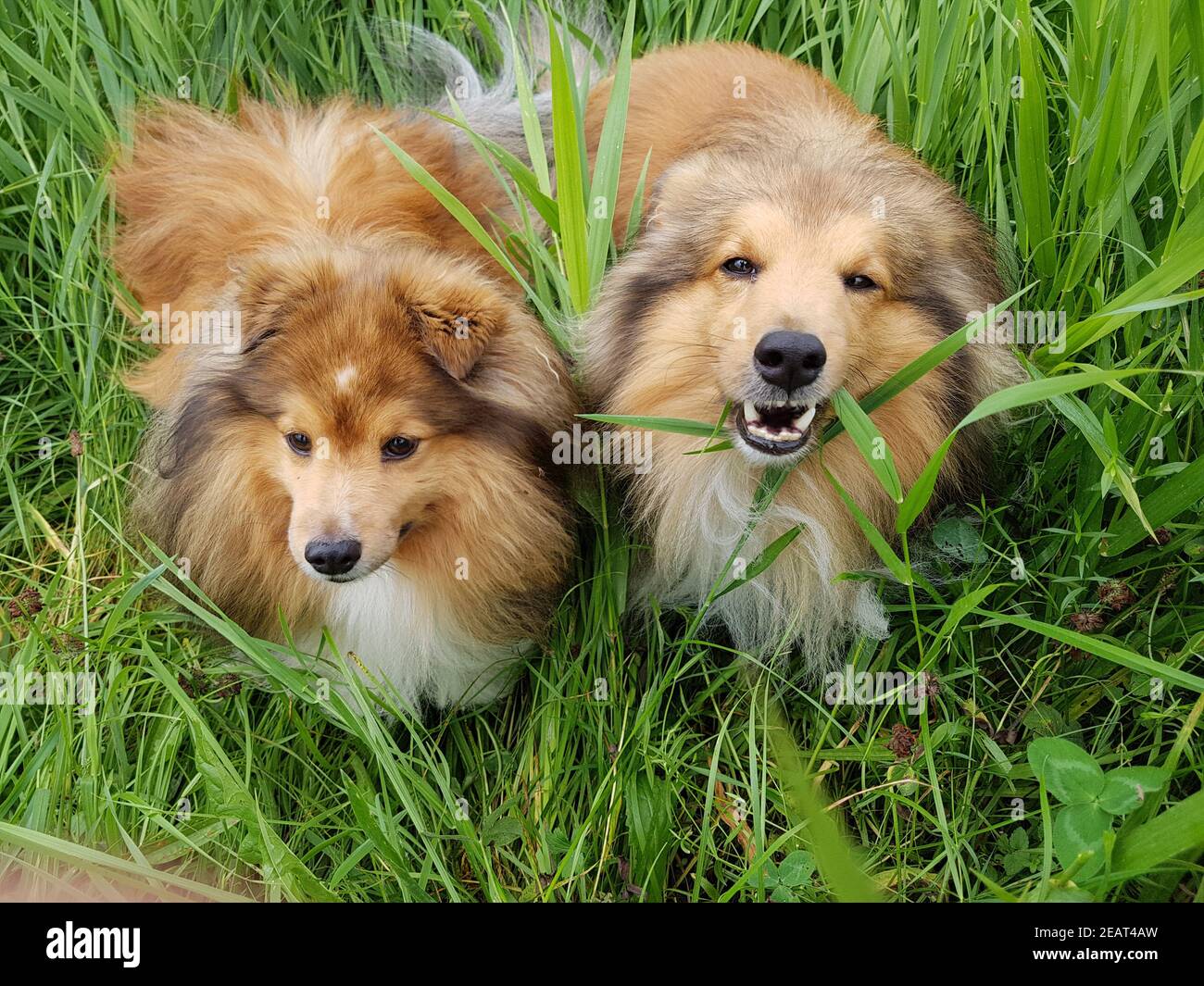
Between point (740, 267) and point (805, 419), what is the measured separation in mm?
481

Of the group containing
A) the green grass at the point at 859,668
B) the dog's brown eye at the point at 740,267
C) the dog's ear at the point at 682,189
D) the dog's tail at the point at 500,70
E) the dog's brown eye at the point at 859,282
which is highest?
the dog's tail at the point at 500,70

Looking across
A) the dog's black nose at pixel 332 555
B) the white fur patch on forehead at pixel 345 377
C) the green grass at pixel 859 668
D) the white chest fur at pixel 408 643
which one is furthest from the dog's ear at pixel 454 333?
the white chest fur at pixel 408 643

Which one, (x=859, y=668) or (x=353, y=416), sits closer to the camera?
(x=353, y=416)

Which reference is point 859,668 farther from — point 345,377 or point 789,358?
point 345,377

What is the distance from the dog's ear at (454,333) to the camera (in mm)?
2900

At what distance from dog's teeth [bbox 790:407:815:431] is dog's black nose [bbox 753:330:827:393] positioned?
162mm

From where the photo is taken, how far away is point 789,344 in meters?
2.70

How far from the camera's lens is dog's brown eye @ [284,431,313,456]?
2.94 metres

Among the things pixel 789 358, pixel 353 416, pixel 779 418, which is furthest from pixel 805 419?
pixel 353 416

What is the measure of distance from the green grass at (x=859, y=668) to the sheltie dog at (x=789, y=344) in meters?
0.17

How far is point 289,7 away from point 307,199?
120 cm

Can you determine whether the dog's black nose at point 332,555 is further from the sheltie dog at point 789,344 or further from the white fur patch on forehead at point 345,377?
the sheltie dog at point 789,344

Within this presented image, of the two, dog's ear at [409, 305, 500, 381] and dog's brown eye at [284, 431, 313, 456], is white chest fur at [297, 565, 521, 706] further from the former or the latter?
dog's ear at [409, 305, 500, 381]

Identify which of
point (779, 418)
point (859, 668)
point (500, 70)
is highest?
point (500, 70)
